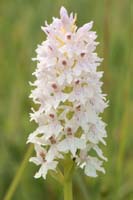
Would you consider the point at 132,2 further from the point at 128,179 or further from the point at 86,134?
the point at 86,134

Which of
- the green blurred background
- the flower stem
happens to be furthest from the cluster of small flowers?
the green blurred background

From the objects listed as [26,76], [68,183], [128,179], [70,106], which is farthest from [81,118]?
[26,76]

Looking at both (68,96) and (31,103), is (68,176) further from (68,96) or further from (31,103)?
(31,103)

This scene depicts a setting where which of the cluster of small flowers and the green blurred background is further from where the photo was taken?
the green blurred background

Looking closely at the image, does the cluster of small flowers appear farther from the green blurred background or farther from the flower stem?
the green blurred background

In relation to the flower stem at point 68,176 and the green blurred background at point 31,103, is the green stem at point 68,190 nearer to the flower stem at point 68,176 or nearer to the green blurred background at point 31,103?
the flower stem at point 68,176

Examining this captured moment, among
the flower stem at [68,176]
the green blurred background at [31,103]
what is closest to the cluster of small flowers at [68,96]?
the flower stem at [68,176]

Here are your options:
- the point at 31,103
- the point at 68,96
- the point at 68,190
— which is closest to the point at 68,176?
the point at 68,190
